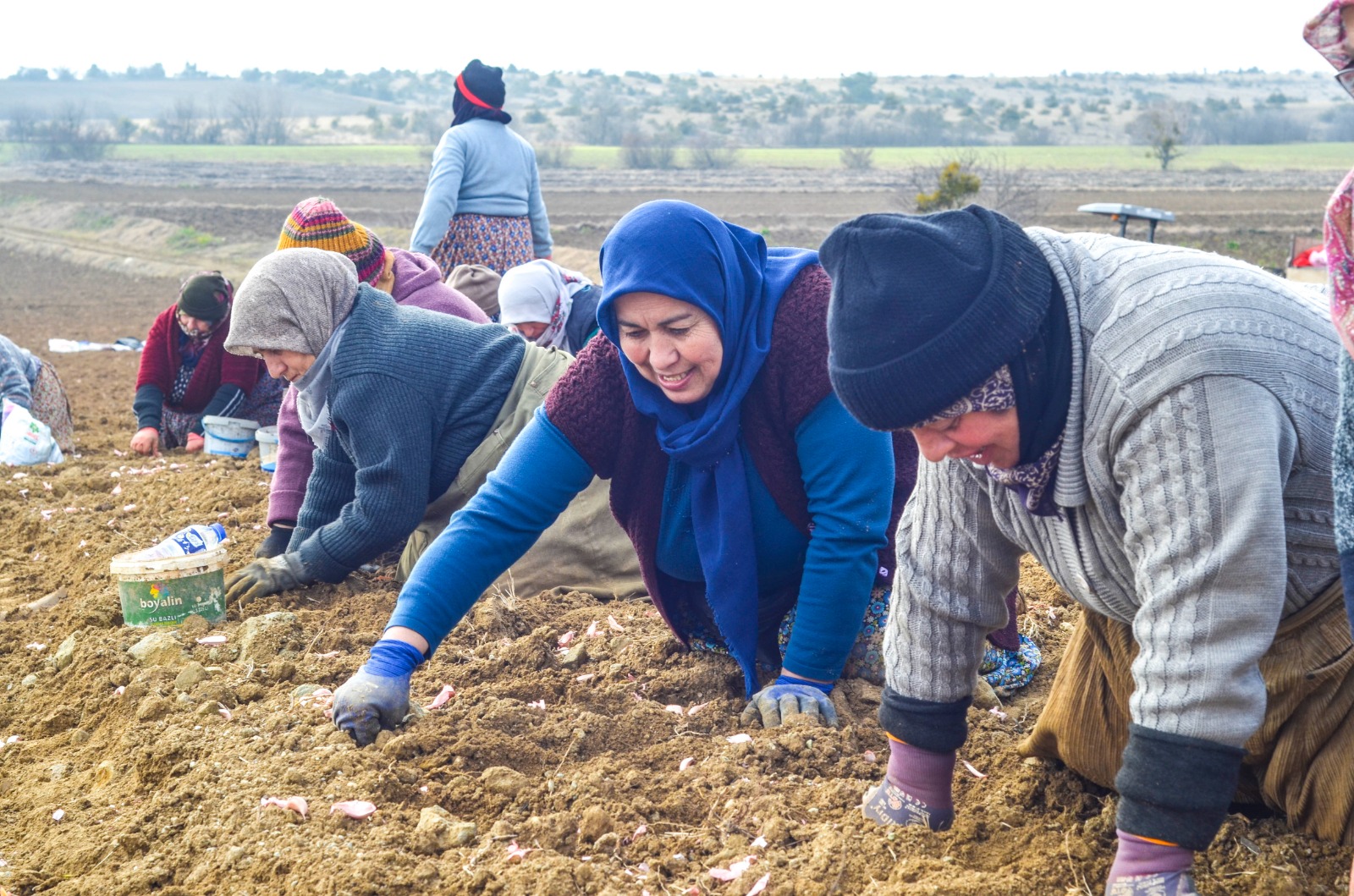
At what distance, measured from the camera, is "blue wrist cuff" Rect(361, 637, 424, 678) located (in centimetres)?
294

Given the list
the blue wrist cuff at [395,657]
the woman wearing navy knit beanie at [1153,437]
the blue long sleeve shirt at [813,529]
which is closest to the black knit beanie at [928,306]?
the woman wearing navy knit beanie at [1153,437]

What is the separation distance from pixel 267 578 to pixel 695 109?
201ft

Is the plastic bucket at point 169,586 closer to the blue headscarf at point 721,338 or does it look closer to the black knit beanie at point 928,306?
the blue headscarf at point 721,338

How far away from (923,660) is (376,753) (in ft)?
4.27

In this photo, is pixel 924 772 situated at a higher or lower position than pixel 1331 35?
lower

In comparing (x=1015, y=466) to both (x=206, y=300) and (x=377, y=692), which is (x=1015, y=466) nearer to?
(x=377, y=692)

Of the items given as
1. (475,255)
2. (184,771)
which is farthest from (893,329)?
(475,255)

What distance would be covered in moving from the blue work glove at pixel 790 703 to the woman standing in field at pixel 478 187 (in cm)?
398

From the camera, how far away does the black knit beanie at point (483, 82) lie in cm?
666

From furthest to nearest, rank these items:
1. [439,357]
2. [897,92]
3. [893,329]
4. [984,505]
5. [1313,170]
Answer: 1. [897,92]
2. [1313,170]
3. [439,357]
4. [984,505]
5. [893,329]

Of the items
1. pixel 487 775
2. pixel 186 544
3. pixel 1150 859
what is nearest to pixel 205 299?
pixel 186 544

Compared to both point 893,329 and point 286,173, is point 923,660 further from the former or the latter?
point 286,173

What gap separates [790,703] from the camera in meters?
3.10

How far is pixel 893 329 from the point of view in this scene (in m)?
1.89
